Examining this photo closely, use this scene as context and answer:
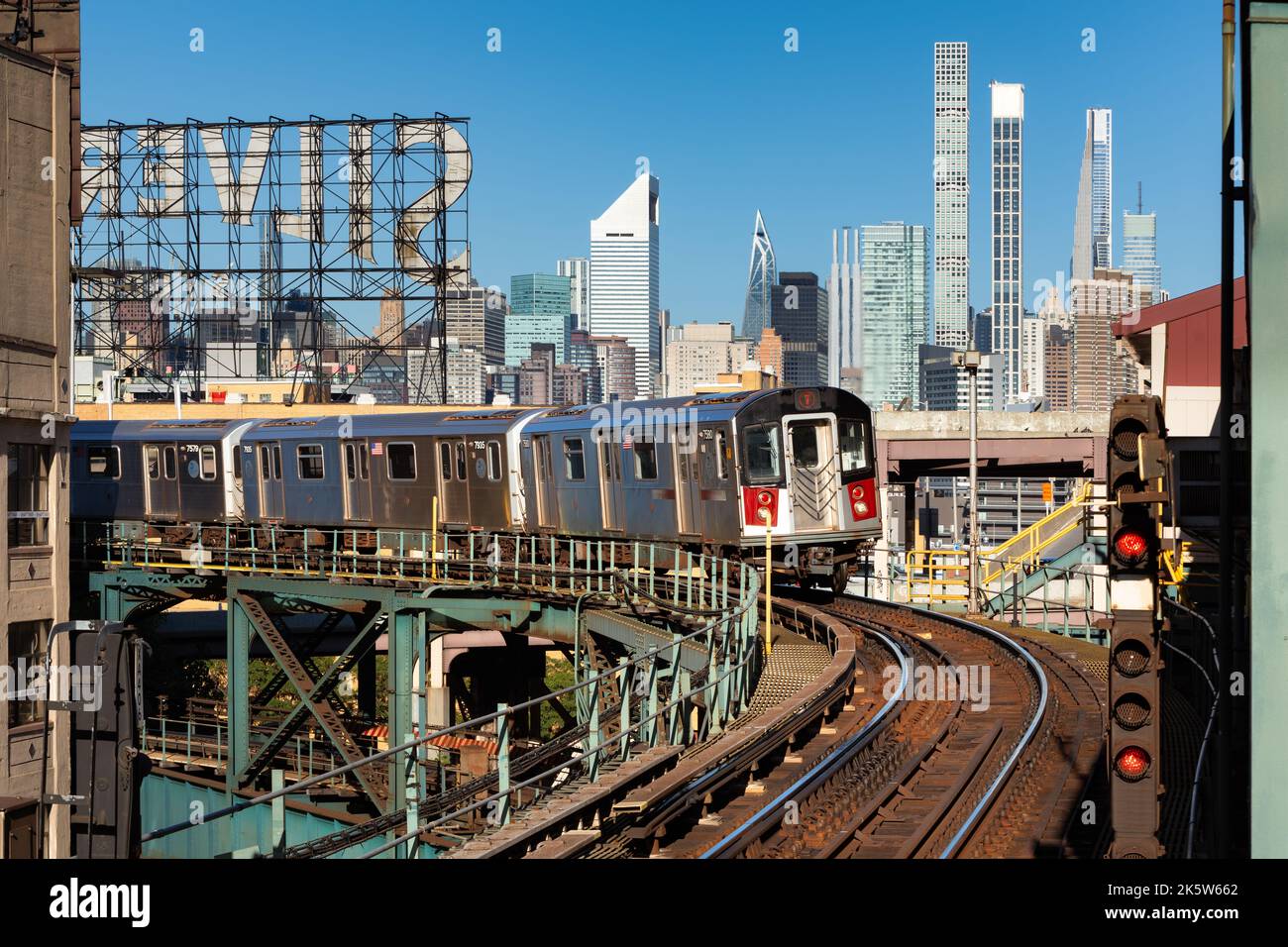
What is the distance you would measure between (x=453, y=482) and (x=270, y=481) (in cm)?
644

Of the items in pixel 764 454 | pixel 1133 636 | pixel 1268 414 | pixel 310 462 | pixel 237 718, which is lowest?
pixel 237 718

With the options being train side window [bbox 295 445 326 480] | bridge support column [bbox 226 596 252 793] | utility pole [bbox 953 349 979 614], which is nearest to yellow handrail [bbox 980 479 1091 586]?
utility pole [bbox 953 349 979 614]

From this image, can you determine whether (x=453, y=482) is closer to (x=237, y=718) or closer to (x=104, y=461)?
(x=237, y=718)

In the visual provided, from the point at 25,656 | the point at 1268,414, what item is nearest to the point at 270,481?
the point at 25,656

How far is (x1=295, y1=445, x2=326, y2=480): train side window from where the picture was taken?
32.6 metres

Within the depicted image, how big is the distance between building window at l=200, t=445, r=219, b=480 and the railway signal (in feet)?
101

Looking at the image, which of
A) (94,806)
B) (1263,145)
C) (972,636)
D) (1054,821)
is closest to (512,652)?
(972,636)

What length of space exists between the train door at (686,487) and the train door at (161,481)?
55.3 feet

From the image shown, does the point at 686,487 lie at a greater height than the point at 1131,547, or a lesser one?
lesser

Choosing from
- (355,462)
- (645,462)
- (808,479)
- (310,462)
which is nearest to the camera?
(808,479)

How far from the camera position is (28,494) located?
21.7m
